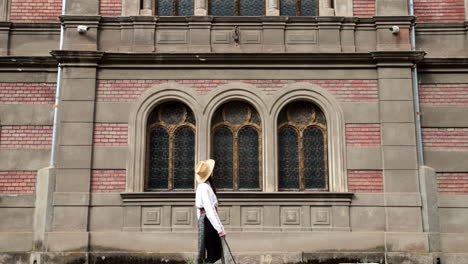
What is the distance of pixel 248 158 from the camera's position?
11336 millimetres

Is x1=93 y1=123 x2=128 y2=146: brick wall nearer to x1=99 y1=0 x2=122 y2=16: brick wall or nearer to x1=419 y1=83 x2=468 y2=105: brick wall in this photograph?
x1=99 y1=0 x2=122 y2=16: brick wall

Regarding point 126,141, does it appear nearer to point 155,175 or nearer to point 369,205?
point 155,175

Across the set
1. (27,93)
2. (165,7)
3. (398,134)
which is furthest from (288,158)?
Result: (27,93)

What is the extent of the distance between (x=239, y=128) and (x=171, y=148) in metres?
1.61

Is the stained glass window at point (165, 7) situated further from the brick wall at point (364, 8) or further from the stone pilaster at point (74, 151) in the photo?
the brick wall at point (364, 8)

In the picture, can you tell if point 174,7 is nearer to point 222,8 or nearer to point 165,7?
point 165,7

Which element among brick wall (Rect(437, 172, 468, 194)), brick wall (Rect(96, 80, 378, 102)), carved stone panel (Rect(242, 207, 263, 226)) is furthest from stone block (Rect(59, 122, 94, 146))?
brick wall (Rect(437, 172, 468, 194))

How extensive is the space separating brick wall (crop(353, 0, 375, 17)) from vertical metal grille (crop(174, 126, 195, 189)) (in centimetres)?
483

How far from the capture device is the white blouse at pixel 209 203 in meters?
7.64

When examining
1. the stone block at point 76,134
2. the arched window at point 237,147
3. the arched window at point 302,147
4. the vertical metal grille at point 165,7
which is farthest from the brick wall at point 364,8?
the stone block at point 76,134

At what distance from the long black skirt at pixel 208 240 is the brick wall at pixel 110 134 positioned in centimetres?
391

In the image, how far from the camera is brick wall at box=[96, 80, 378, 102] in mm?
11281

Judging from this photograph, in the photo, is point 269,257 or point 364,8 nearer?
point 269,257

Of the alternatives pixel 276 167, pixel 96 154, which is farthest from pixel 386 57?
pixel 96 154
